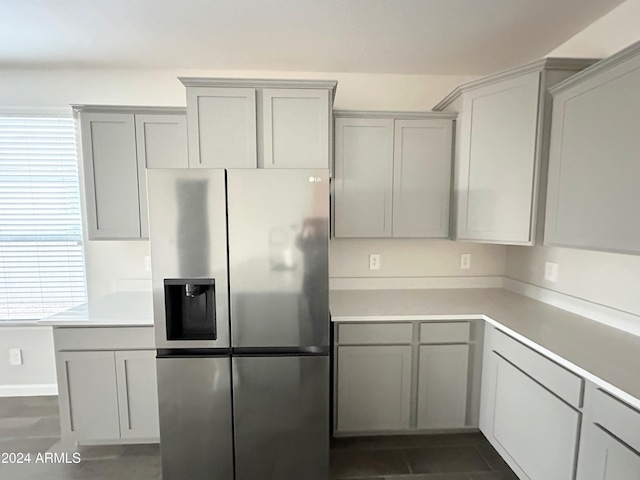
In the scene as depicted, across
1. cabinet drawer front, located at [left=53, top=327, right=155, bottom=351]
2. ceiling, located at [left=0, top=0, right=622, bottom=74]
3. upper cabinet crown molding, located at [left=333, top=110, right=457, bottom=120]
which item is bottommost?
cabinet drawer front, located at [left=53, top=327, right=155, bottom=351]

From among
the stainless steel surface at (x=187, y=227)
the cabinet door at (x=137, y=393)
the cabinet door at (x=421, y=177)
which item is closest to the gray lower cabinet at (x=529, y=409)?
the cabinet door at (x=421, y=177)

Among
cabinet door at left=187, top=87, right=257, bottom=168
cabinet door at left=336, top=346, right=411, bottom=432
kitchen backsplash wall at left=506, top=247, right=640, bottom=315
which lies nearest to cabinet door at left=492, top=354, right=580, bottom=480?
cabinet door at left=336, top=346, right=411, bottom=432

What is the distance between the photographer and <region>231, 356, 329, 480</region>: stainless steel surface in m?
1.51

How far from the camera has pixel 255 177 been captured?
1.42 m

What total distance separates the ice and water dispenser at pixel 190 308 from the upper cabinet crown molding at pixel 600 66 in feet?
6.63

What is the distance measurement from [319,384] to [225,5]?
6.74ft

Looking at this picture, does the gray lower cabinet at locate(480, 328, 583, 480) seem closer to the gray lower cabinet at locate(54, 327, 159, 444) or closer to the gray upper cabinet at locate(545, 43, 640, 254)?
the gray upper cabinet at locate(545, 43, 640, 254)

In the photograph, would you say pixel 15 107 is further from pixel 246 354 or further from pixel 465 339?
pixel 465 339

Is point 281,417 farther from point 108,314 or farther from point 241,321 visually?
point 108,314

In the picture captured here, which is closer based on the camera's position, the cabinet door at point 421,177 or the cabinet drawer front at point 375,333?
the cabinet drawer front at point 375,333

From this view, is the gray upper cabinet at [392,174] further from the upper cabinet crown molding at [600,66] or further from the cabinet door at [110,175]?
the cabinet door at [110,175]

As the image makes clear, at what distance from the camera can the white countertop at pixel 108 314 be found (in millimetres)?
1708

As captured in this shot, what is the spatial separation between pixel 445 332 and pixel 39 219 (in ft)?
10.4

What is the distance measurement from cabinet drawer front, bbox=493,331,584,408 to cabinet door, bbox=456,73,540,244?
612 mm
